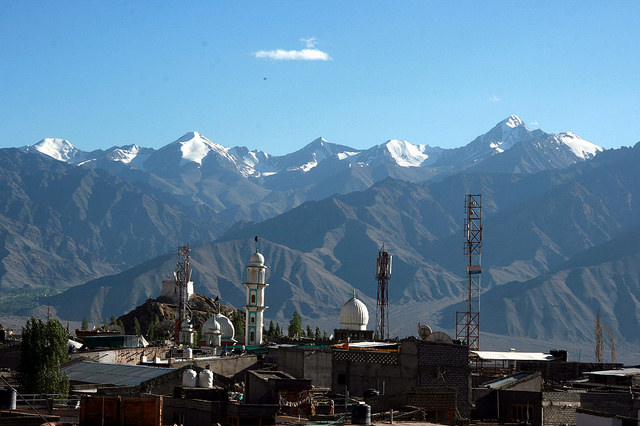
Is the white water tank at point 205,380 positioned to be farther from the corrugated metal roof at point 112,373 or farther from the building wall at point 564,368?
the building wall at point 564,368

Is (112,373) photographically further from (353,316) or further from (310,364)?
(353,316)

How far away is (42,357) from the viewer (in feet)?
248

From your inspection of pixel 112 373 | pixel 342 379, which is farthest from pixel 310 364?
pixel 112 373

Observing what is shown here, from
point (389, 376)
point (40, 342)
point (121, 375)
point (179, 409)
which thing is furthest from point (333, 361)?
point (40, 342)

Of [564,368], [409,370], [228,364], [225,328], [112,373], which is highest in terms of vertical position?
[225,328]

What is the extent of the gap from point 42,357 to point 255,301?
6787cm

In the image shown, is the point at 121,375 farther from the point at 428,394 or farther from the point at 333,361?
the point at 428,394

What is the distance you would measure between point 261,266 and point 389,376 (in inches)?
3414

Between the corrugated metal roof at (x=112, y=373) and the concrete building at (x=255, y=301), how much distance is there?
6351 cm

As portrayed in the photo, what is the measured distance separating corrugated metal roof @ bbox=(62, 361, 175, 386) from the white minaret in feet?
208

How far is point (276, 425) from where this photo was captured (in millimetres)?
36062

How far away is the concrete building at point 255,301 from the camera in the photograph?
461ft

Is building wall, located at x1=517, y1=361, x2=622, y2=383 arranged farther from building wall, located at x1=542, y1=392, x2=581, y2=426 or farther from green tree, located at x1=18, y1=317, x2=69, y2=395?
green tree, located at x1=18, y1=317, x2=69, y2=395

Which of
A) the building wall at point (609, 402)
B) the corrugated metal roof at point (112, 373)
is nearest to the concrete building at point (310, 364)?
the corrugated metal roof at point (112, 373)
